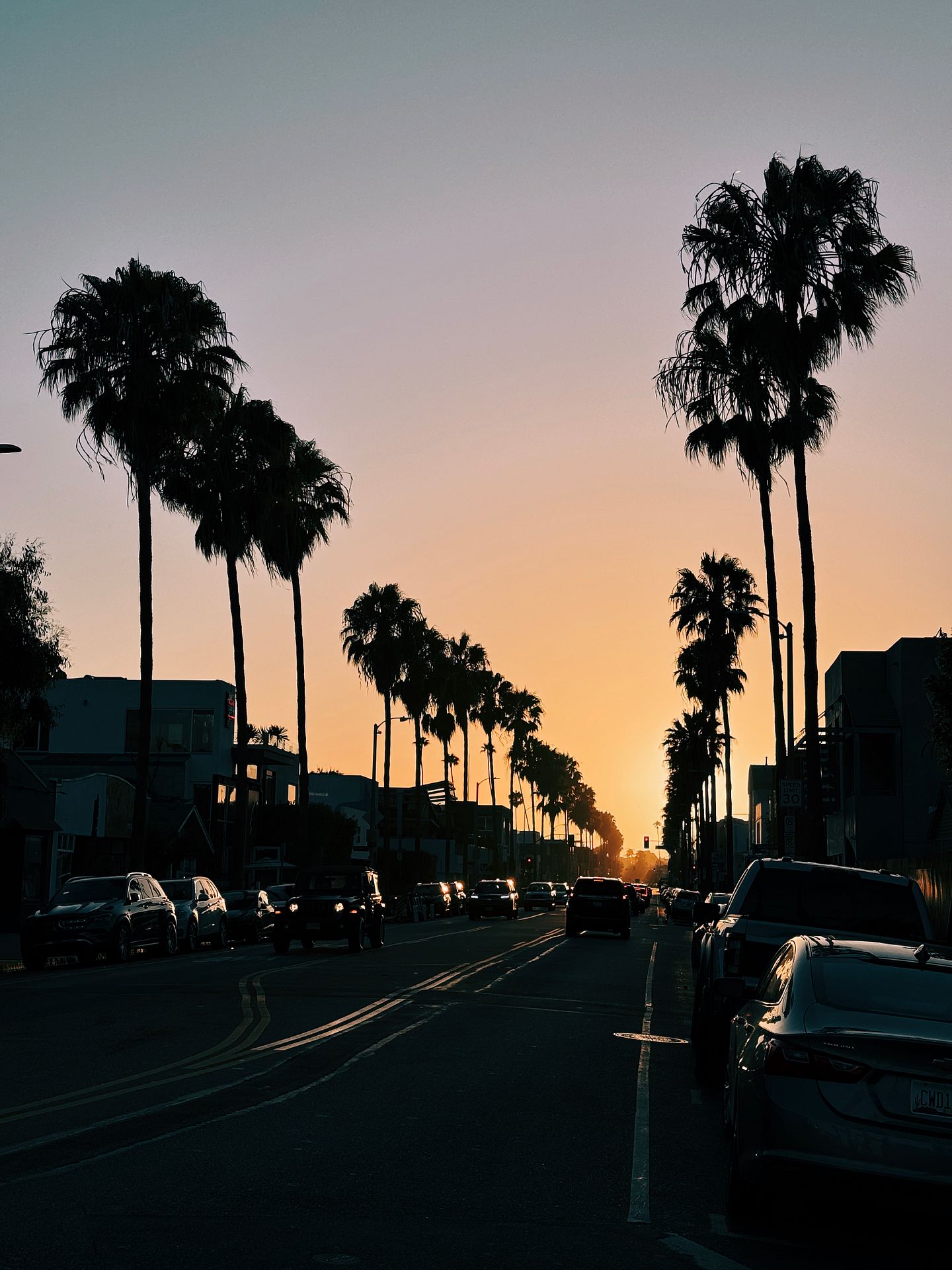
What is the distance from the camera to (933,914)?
30188mm

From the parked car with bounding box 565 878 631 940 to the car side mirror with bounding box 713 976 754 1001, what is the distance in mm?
34225

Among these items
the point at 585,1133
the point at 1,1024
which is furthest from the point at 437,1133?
the point at 1,1024

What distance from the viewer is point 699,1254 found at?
703 cm

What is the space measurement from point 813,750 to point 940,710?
2.78 metres

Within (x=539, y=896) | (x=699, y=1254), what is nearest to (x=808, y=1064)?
(x=699, y=1254)

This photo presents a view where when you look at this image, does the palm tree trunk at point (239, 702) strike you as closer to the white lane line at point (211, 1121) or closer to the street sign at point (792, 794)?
the street sign at point (792, 794)

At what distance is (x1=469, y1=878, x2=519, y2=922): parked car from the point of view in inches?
2434

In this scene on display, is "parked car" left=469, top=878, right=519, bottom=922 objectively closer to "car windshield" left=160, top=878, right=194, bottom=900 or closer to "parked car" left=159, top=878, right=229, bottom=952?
"parked car" left=159, top=878, right=229, bottom=952

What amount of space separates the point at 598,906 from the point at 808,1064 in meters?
37.6

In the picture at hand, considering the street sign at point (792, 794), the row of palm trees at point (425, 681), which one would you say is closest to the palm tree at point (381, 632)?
the row of palm trees at point (425, 681)

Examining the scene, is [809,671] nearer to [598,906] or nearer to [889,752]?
[598,906]

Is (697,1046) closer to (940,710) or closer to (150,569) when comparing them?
(940,710)

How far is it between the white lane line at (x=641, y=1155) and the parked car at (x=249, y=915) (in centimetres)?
2581

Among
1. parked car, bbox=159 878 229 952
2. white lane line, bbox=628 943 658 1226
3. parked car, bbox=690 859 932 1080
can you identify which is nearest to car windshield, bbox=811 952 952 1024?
white lane line, bbox=628 943 658 1226
